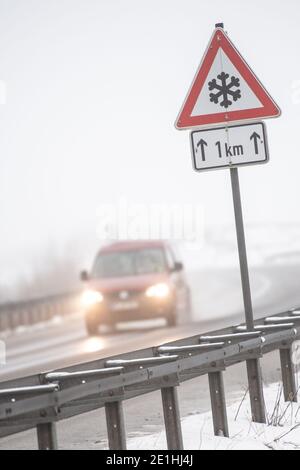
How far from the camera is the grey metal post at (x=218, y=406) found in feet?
25.9

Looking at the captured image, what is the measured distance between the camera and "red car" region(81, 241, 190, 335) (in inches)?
990

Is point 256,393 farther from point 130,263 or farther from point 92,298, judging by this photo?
point 130,263

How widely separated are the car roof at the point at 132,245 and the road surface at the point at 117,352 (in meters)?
1.82

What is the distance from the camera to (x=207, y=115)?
352 inches

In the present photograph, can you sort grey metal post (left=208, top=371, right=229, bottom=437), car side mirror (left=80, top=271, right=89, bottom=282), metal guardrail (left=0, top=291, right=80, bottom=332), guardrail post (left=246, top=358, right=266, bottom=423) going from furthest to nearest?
metal guardrail (left=0, top=291, right=80, bottom=332), car side mirror (left=80, top=271, right=89, bottom=282), guardrail post (left=246, top=358, right=266, bottom=423), grey metal post (left=208, top=371, right=229, bottom=437)

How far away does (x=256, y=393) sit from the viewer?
8492 millimetres

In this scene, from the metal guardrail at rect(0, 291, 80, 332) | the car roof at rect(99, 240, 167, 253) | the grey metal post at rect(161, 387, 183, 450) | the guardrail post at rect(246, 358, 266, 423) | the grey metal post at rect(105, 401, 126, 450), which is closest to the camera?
the grey metal post at rect(105, 401, 126, 450)

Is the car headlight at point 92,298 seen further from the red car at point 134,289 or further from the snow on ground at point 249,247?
the snow on ground at point 249,247

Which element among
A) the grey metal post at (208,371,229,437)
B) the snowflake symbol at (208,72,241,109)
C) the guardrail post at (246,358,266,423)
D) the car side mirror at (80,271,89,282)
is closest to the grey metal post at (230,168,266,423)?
the guardrail post at (246,358,266,423)

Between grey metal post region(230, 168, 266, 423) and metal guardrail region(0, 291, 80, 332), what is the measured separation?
23.9 metres

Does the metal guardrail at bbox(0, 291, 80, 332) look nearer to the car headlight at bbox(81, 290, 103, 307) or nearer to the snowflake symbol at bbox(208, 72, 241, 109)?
the car headlight at bbox(81, 290, 103, 307)

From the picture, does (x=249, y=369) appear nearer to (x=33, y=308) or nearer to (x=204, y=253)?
(x=33, y=308)

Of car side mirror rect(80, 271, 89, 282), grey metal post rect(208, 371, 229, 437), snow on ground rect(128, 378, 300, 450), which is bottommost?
snow on ground rect(128, 378, 300, 450)

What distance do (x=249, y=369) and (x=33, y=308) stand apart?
2650 cm
